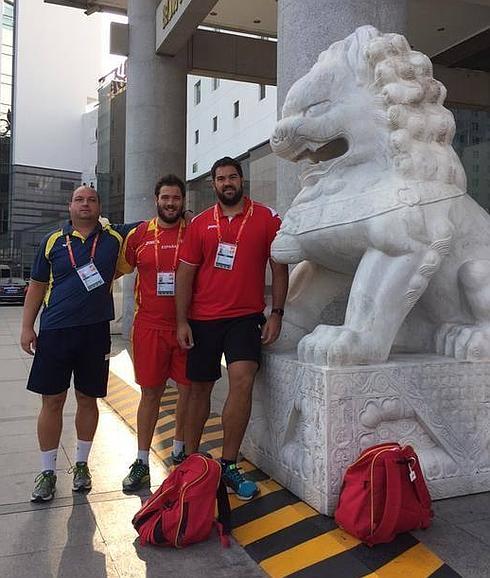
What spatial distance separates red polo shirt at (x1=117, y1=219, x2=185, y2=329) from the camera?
3.60 meters

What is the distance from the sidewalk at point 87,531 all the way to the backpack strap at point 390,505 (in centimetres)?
54

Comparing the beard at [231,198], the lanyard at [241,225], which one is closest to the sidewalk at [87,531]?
the lanyard at [241,225]

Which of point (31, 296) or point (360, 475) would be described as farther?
point (31, 296)

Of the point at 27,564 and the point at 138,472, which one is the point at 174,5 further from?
the point at 27,564

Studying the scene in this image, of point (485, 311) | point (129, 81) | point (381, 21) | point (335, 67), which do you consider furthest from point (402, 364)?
point (129, 81)

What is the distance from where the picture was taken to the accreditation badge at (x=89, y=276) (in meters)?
3.34

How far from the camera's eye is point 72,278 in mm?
3350

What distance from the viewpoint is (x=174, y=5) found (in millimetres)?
9625

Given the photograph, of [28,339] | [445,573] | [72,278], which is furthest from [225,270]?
[445,573]

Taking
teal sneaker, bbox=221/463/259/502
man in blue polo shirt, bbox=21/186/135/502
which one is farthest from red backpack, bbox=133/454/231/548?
man in blue polo shirt, bbox=21/186/135/502

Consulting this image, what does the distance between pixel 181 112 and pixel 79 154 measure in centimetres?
4052

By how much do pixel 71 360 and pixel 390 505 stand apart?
73.3 inches

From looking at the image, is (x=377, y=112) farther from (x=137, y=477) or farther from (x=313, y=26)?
(x=137, y=477)

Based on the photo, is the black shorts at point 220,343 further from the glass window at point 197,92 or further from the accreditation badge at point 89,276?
the glass window at point 197,92
